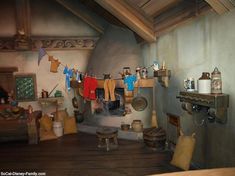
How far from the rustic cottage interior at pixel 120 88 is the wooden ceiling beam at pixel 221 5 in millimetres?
12

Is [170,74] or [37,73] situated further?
[37,73]

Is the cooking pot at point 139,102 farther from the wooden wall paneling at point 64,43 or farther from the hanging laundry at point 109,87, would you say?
the wooden wall paneling at point 64,43

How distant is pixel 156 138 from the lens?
17.0 feet

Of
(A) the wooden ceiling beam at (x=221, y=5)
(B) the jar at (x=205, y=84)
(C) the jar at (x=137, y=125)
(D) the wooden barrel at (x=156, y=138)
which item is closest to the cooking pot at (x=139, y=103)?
(C) the jar at (x=137, y=125)

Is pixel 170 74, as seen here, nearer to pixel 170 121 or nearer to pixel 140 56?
pixel 170 121

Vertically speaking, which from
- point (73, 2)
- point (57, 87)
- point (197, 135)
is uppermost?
point (73, 2)

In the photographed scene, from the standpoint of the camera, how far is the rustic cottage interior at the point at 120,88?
342 cm

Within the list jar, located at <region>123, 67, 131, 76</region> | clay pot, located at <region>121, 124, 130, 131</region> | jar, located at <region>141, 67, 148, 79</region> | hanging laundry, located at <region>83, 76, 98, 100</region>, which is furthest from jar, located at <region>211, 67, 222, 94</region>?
hanging laundry, located at <region>83, 76, 98, 100</region>

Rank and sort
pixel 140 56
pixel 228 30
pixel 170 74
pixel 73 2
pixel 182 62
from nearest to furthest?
1. pixel 228 30
2. pixel 182 62
3. pixel 170 74
4. pixel 140 56
5. pixel 73 2

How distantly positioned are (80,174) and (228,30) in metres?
3.16

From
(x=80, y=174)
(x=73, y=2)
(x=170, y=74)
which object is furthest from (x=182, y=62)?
(x=73, y=2)

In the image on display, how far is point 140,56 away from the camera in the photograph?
255 inches

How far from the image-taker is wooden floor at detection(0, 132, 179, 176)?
4.30 meters

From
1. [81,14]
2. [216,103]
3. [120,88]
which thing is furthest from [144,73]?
[81,14]
